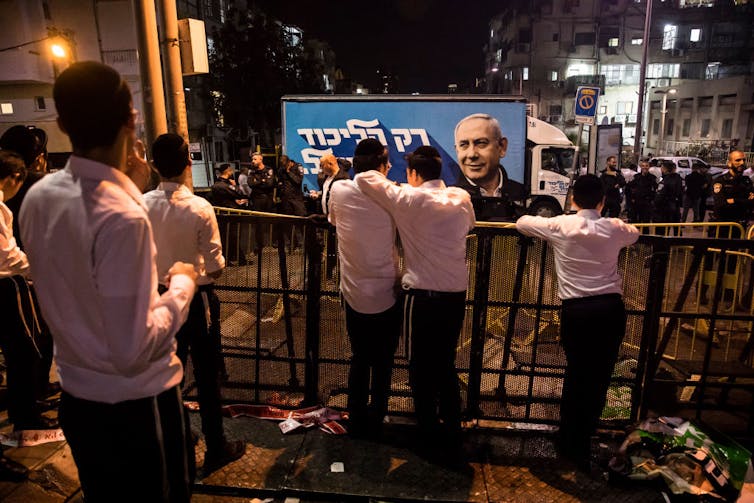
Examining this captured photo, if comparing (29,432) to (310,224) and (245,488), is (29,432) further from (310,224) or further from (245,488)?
(310,224)

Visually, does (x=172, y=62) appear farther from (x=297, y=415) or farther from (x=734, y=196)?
(x=734, y=196)

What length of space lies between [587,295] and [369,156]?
169cm

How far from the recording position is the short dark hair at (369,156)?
3271 millimetres

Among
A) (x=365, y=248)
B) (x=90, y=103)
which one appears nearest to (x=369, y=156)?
(x=365, y=248)

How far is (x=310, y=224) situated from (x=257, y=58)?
92.6 ft

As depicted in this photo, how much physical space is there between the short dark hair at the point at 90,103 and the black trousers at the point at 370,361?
2036 mm

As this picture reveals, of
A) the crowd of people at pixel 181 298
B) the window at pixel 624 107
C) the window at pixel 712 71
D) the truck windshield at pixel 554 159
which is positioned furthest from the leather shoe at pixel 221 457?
the window at pixel 712 71

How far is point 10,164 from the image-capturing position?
3.49 m

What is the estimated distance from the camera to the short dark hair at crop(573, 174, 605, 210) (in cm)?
323

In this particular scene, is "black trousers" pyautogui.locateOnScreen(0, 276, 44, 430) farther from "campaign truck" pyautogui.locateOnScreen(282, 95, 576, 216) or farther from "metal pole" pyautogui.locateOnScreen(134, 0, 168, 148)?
"campaign truck" pyautogui.locateOnScreen(282, 95, 576, 216)

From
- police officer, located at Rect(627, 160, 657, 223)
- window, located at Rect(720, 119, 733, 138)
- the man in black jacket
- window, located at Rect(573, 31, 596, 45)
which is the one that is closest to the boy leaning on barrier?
the man in black jacket

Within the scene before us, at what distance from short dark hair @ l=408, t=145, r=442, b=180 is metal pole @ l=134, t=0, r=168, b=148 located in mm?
3233

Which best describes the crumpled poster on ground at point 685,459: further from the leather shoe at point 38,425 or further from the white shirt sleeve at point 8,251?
the white shirt sleeve at point 8,251

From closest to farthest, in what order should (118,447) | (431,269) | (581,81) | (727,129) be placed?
(118,447)
(431,269)
(727,129)
(581,81)
